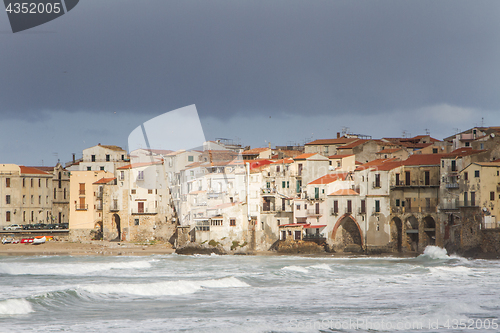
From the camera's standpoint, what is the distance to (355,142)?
80.5 m

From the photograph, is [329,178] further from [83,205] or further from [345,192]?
[83,205]

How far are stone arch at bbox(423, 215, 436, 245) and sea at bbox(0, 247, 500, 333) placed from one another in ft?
18.2

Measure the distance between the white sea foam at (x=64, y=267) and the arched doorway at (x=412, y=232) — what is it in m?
23.5

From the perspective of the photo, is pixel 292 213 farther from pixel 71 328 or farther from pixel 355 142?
pixel 71 328

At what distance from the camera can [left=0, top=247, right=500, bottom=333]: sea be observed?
24672 mm

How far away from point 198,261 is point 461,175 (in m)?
23.7

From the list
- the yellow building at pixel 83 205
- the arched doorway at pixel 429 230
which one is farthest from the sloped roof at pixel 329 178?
the yellow building at pixel 83 205

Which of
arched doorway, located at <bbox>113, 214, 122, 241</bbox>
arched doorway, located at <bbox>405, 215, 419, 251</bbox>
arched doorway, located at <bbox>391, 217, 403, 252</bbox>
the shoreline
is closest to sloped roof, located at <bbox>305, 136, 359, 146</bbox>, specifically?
arched doorway, located at <bbox>391, 217, 403, 252</bbox>

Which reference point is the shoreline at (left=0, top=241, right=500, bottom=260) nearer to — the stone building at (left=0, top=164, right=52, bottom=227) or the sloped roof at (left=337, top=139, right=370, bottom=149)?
the stone building at (left=0, top=164, right=52, bottom=227)

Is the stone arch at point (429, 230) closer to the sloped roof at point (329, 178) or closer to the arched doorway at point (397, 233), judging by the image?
the arched doorway at point (397, 233)

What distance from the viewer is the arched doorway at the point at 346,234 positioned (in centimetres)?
6294

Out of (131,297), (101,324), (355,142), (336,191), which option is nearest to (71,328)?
(101,324)

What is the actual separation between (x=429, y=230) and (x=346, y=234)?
310 inches

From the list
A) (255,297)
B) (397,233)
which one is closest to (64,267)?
(255,297)
